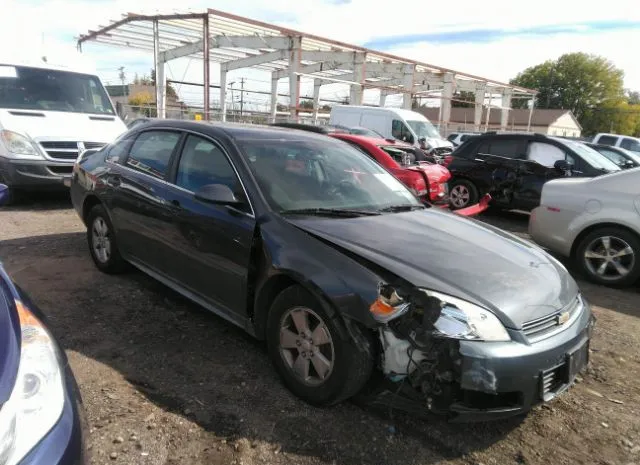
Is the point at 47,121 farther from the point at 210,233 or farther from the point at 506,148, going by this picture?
the point at 506,148

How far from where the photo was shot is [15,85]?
8.08 metres

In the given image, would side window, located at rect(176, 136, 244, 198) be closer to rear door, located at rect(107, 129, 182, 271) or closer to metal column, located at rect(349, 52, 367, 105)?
rear door, located at rect(107, 129, 182, 271)

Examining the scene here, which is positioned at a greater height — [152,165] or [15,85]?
[15,85]

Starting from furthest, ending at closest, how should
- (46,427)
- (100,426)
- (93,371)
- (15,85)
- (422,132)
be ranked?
(422,132) → (15,85) → (93,371) → (100,426) → (46,427)

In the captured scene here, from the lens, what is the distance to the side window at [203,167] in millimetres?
3471

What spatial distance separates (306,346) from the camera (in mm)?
2836

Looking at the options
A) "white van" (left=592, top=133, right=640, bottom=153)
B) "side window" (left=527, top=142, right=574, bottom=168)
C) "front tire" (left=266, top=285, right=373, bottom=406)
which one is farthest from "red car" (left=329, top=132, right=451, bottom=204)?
"white van" (left=592, top=133, right=640, bottom=153)

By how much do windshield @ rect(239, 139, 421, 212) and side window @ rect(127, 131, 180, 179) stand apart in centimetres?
80

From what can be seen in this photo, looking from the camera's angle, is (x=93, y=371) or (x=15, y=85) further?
(x=15, y=85)

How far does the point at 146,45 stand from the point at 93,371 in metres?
24.1

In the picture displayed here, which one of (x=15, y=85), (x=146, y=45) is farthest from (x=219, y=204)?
(x=146, y=45)

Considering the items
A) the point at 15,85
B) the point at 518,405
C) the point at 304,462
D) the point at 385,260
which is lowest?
the point at 304,462

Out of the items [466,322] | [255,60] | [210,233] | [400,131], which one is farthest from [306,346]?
[255,60]

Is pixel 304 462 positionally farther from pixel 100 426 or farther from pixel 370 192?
pixel 370 192
